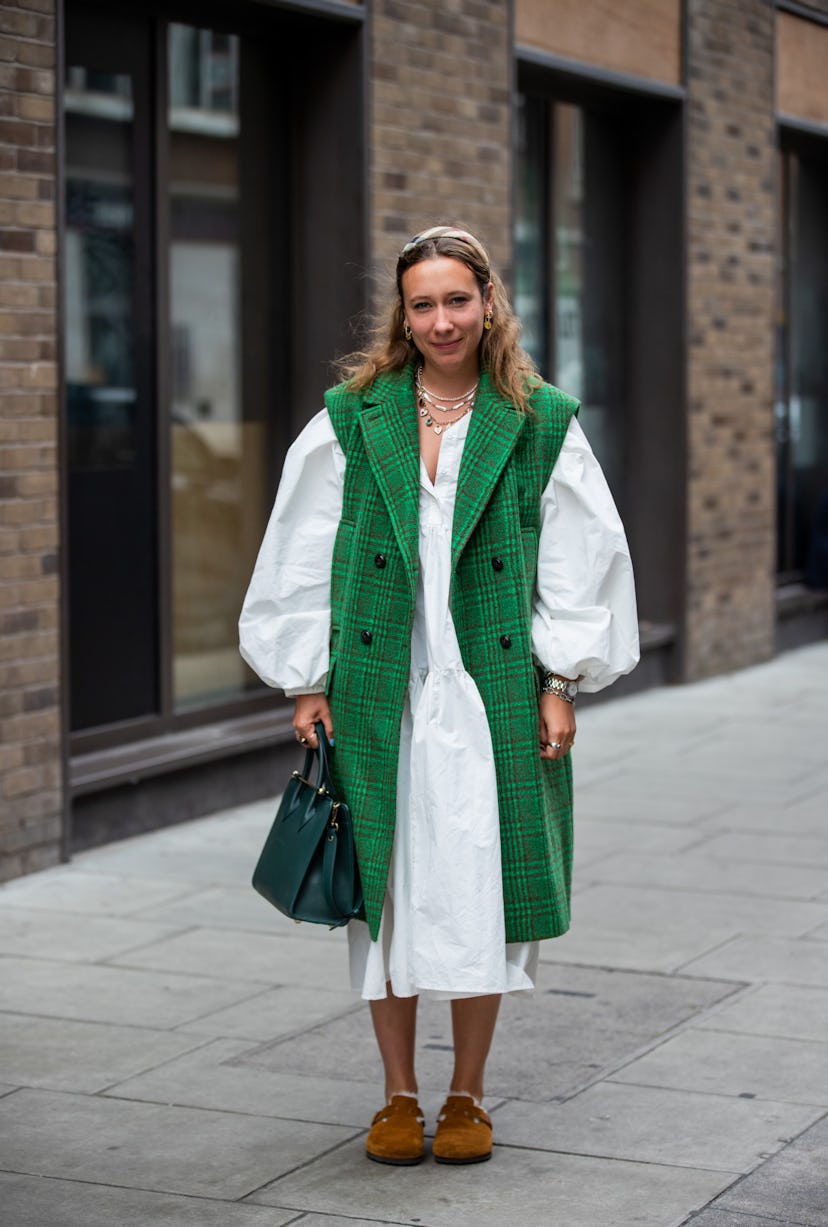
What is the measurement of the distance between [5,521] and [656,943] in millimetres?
2379

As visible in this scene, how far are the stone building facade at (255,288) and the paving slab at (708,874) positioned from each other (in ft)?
5.28

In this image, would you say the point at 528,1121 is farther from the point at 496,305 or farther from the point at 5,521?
the point at 5,521

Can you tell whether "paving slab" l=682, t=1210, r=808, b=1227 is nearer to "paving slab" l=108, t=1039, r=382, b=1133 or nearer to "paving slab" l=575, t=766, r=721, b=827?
"paving slab" l=108, t=1039, r=382, b=1133

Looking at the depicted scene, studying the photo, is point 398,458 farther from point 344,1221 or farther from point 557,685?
point 344,1221

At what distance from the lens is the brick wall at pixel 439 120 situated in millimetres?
8461

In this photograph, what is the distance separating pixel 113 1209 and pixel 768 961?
2.41 meters

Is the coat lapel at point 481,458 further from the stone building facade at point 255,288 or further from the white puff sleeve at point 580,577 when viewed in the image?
the stone building facade at point 255,288

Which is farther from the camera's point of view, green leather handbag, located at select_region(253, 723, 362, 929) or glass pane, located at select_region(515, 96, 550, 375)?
glass pane, located at select_region(515, 96, 550, 375)

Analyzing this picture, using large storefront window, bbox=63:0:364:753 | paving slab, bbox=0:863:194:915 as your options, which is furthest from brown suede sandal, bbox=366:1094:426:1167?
large storefront window, bbox=63:0:364:753

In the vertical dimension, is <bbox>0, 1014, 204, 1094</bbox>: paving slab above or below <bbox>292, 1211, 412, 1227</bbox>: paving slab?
above

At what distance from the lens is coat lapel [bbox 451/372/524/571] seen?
4.11 meters

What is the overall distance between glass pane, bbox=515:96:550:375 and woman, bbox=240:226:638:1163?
629 cm

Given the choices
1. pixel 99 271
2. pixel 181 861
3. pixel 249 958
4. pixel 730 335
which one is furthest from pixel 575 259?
pixel 249 958

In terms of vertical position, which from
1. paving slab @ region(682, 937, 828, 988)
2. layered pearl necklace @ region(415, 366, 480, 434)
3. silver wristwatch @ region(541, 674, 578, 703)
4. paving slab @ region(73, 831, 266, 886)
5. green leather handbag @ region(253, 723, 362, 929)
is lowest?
paving slab @ region(682, 937, 828, 988)
